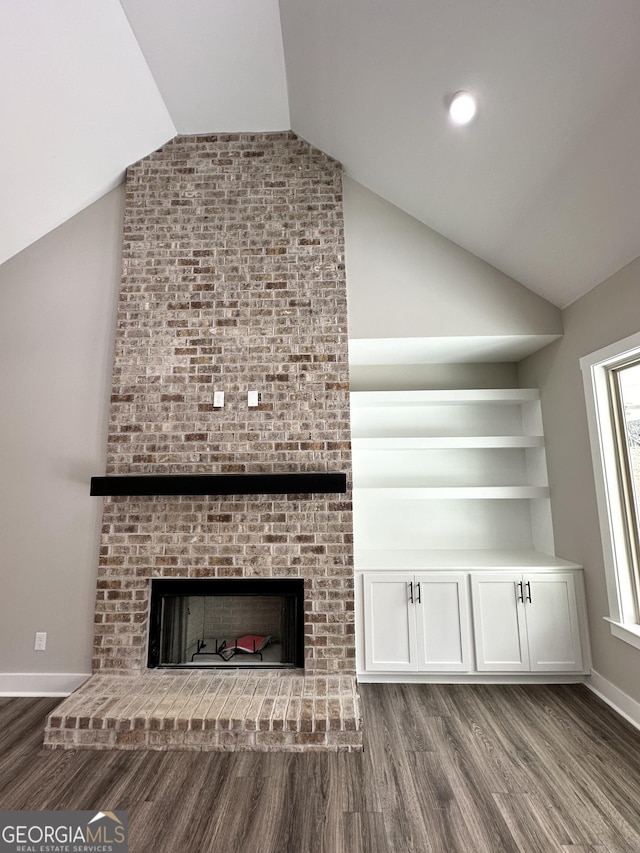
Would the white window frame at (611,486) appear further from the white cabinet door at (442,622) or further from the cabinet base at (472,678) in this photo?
the white cabinet door at (442,622)

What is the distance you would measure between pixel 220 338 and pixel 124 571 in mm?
1782

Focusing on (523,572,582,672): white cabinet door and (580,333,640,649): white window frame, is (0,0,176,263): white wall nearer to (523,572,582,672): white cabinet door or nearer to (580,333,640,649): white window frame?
(580,333,640,649): white window frame

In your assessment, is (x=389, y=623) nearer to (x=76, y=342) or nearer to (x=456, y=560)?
(x=456, y=560)

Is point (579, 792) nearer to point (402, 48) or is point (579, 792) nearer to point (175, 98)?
point (402, 48)

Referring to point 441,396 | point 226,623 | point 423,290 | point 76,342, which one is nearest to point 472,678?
point 226,623

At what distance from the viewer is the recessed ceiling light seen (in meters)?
2.39

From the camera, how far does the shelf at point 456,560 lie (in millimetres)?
3102

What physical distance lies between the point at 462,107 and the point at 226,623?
3.61 meters

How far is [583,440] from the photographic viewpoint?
3021 millimetres

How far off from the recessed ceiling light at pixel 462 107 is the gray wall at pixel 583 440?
1272mm

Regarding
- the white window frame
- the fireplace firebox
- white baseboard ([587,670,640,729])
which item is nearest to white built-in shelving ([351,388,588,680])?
white baseboard ([587,670,640,729])

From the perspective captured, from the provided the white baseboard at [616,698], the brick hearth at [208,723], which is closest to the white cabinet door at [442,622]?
the brick hearth at [208,723]

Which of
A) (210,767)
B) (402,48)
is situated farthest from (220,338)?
(210,767)

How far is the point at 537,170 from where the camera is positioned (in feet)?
8.32
